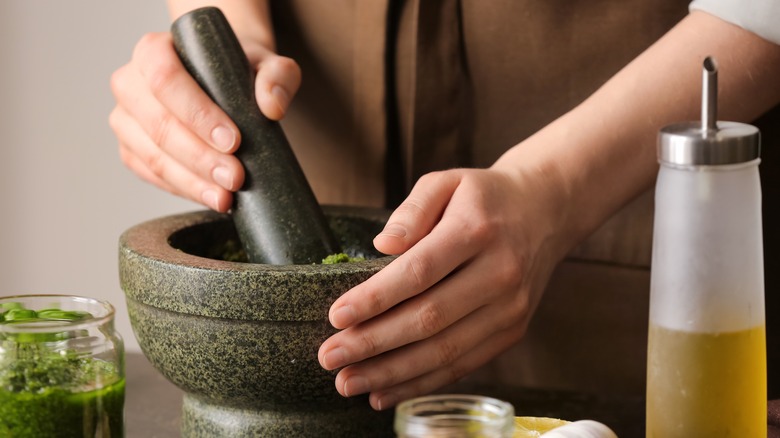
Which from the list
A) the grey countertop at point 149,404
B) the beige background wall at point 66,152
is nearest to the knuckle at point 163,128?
the grey countertop at point 149,404

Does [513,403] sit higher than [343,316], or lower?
lower

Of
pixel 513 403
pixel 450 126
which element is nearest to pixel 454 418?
pixel 513 403

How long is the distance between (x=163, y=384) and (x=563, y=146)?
554 millimetres

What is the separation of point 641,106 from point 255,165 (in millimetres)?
419

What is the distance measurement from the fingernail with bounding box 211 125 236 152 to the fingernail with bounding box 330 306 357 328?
1.00ft

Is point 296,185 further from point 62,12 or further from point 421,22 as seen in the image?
point 62,12

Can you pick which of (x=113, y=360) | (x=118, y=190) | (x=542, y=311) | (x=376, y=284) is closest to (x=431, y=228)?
(x=376, y=284)

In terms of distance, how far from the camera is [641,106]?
1.07 meters

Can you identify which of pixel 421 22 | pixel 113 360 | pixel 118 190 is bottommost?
pixel 118 190

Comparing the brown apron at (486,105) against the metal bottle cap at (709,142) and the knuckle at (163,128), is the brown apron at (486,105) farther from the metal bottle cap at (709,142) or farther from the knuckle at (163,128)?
the metal bottle cap at (709,142)

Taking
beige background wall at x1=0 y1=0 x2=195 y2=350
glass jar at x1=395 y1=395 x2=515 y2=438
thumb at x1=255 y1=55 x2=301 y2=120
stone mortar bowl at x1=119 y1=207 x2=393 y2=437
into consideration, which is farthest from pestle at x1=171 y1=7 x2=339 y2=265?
beige background wall at x1=0 y1=0 x2=195 y2=350

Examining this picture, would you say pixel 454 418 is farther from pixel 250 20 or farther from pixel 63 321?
pixel 250 20

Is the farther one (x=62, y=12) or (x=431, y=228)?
(x=62, y=12)

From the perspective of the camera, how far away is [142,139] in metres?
1.25
